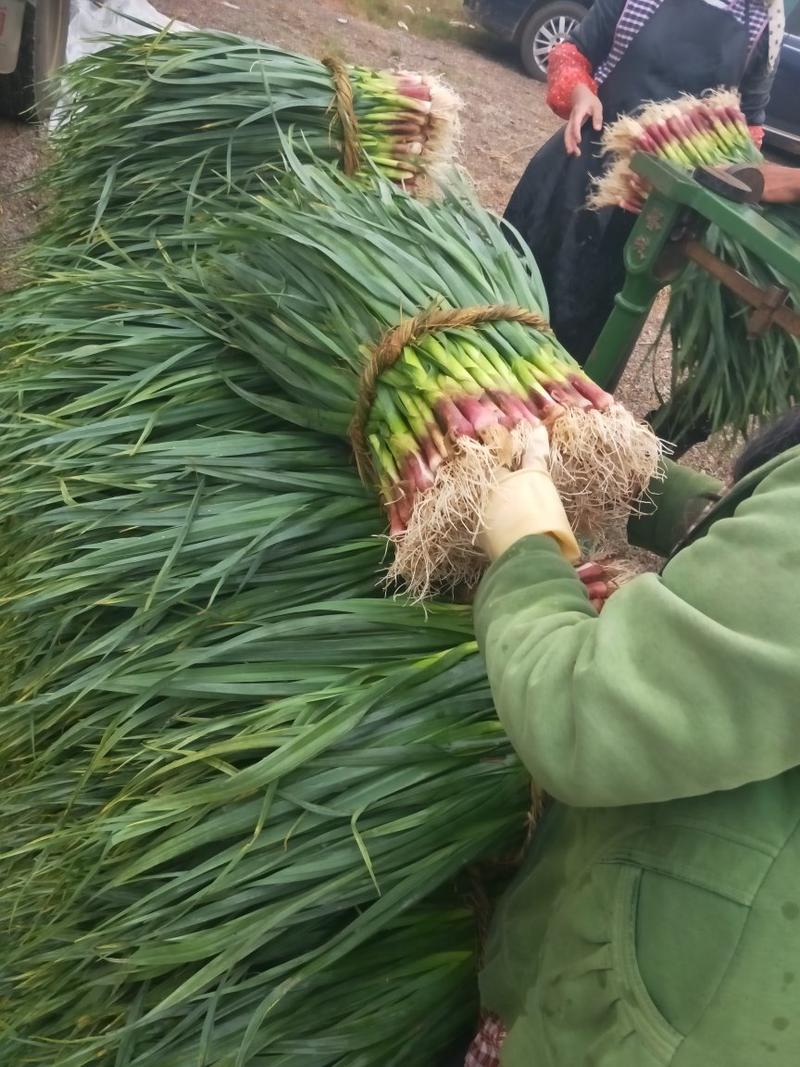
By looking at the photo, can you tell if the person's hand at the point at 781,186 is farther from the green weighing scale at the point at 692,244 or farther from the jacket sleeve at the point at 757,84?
the jacket sleeve at the point at 757,84

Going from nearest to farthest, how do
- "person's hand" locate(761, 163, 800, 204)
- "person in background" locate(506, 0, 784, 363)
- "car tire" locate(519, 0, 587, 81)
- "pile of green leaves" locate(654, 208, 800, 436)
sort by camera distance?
"person's hand" locate(761, 163, 800, 204), "pile of green leaves" locate(654, 208, 800, 436), "person in background" locate(506, 0, 784, 363), "car tire" locate(519, 0, 587, 81)

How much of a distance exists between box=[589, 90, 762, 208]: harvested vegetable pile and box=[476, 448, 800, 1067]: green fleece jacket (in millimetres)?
1387

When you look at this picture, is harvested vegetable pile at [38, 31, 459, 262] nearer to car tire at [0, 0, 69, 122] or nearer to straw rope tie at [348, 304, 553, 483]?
straw rope tie at [348, 304, 553, 483]

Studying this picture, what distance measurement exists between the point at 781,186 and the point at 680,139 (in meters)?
0.28

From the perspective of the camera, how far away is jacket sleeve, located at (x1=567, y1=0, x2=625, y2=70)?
2402mm

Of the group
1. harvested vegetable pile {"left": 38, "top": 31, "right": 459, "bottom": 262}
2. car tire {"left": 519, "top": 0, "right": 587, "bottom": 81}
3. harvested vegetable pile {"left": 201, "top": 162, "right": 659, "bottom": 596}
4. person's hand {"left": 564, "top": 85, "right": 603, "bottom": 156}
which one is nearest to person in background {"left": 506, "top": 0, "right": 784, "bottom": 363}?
person's hand {"left": 564, "top": 85, "right": 603, "bottom": 156}

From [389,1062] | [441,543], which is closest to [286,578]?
[441,543]

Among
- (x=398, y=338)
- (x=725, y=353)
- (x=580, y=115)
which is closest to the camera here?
(x=398, y=338)

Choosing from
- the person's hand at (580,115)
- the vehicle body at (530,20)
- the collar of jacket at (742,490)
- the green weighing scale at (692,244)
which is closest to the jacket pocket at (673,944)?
the collar of jacket at (742,490)

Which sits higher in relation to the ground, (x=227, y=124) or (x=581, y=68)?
(x=581, y=68)

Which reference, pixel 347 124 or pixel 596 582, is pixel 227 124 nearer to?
pixel 347 124

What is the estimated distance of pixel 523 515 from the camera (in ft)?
2.95

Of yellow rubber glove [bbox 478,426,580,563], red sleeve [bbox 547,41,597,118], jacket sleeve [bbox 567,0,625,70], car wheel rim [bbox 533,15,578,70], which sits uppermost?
jacket sleeve [bbox 567,0,625,70]

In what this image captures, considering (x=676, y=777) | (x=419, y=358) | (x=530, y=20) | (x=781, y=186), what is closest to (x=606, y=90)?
(x=781, y=186)
